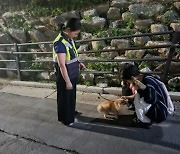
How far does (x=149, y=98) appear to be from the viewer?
3.59 metres

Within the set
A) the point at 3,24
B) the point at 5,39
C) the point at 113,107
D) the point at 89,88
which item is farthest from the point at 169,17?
the point at 3,24

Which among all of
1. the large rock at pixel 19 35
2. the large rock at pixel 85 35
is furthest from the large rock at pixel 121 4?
the large rock at pixel 19 35

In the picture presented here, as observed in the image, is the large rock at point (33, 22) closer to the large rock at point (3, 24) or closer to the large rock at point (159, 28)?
the large rock at point (3, 24)

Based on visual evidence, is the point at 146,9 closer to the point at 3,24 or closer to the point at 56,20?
the point at 56,20

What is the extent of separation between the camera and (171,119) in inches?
156

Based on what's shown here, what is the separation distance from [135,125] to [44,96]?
2339mm

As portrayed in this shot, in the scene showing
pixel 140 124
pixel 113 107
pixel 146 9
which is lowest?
pixel 140 124

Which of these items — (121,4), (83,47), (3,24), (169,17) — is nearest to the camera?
(169,17)

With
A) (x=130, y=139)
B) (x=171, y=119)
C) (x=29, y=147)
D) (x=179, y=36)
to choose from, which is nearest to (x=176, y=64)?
(x=179, y=36)

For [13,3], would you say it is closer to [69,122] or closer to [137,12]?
[137,12]

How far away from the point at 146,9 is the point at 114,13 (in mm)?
905

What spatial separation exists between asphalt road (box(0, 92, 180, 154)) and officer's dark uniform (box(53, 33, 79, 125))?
20 cm

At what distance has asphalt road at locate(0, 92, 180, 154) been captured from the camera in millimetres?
3385

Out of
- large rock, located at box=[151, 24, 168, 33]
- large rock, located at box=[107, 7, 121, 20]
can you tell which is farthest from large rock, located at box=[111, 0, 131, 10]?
large rock, located at box=[151, 24, 168, 33]
